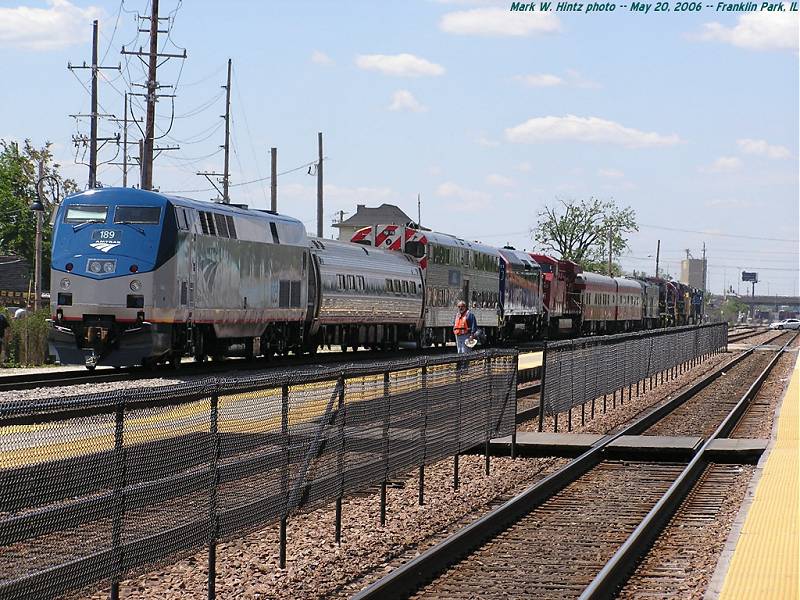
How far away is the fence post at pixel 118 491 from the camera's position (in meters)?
7.71

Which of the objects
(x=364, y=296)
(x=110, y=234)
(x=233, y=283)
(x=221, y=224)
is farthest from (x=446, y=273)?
(x=110, y=234)

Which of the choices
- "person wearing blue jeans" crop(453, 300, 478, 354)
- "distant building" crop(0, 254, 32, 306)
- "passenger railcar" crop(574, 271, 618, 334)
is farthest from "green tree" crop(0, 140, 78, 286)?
"person wearing blue jeans" crop(453, 300, 478, 354)

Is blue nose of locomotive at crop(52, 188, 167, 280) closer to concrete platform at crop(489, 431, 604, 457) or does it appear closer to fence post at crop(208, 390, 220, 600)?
concrete platform at crop(489, 431, 604, 457)

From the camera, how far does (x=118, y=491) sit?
7.79 m

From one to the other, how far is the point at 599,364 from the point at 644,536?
1275 centimetres

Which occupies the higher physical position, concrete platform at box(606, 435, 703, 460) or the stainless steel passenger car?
the stainless steel passenger car

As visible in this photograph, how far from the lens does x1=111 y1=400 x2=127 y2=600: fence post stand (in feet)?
25.3

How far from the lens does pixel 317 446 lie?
1104 centimetres

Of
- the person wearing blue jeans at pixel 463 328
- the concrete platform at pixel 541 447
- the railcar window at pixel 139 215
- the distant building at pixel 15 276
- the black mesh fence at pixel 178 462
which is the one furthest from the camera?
the distant building at pixel 15 276

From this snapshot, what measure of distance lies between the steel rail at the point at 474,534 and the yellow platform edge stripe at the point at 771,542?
2229 mm

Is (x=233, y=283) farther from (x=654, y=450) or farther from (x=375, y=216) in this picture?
(x=375, y=216)

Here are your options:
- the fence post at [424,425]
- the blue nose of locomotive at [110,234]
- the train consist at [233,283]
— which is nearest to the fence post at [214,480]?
the fence post at [424,425]

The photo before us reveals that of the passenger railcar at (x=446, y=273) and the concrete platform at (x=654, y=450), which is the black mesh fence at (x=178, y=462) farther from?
the passenger railcar at (x=446, y=273)

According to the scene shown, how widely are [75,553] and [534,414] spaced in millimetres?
16538
